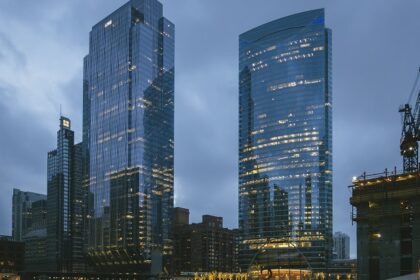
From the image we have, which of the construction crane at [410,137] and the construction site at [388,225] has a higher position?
the construction crane at [410,137]

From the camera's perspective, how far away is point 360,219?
274ft

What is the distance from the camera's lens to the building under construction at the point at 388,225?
7625 centimetres

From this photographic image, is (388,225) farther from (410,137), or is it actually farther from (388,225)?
(410,137)

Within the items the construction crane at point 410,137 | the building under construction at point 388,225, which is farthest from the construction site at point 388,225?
the construction crane at point 410,137

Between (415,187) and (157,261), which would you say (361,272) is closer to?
(415,187)

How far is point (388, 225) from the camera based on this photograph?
7906 cm

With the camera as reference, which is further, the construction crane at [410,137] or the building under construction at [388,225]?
the construction crane at [410,137]

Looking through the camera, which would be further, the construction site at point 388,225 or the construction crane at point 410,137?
the construction crane at point 410,137

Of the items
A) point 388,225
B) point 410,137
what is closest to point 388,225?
point 388,225

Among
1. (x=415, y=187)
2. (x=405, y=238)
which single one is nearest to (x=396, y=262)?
(x=405, y=238)

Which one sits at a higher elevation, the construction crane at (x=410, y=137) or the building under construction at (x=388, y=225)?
the construction crane at (x=410, y=137)

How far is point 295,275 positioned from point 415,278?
44.3 meters

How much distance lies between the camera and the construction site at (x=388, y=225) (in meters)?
76.2

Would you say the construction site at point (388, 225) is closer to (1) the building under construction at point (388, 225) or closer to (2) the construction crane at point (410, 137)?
(1) the building under construction at point (388, 225)
